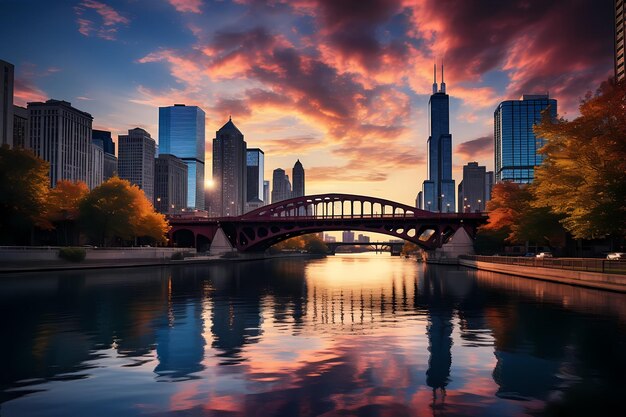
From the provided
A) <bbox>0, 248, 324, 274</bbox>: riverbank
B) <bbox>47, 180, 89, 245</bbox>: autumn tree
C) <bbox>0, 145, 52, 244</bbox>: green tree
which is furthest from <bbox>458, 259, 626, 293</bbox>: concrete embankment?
<bbox>47, 180, 89, 245</bbox>: autumn tree

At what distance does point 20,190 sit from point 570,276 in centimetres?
6256

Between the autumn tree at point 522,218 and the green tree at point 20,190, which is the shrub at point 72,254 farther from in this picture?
the autumn tree at point 522,218

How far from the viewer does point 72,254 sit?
235 feet

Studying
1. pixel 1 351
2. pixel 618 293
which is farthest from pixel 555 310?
pixel 1 351

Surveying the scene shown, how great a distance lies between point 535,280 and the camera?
55469 millimetres

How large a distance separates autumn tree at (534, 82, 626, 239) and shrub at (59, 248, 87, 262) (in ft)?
184

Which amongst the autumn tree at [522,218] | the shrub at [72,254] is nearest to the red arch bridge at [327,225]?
the autumn tree at [522,218]

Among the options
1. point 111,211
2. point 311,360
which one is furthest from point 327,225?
point 311,360

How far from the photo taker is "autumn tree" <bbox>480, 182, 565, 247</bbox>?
68.4 m

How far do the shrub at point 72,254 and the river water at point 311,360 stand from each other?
43.1 m

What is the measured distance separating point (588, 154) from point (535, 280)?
14.5 metres

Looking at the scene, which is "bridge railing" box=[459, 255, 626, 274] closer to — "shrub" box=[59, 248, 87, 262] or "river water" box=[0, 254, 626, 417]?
"river water" box=[0, 254, 626, 417]

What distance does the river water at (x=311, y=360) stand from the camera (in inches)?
439

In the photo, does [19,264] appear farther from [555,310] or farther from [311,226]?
[311,226]
